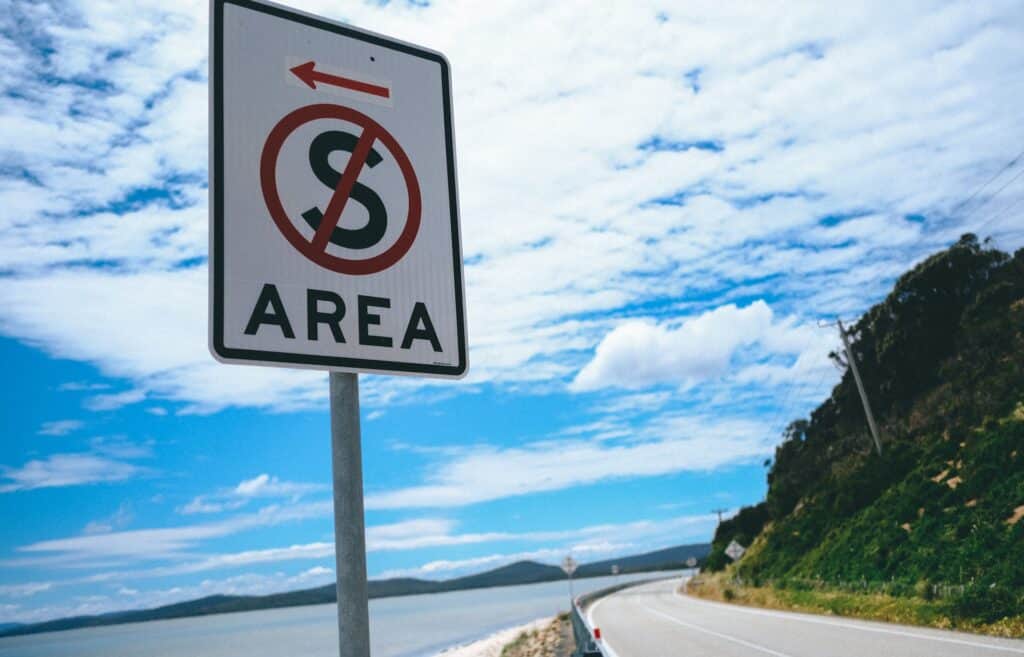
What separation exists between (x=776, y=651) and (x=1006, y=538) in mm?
7114

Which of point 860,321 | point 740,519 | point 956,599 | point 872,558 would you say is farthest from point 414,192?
point 740,519

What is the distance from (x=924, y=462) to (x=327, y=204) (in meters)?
32.9

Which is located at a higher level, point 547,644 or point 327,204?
point 327,204

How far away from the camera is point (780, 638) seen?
1859 cm

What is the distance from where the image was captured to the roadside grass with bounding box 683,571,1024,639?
50.4ft

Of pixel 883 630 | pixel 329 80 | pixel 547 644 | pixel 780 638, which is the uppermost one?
pixel 329 80

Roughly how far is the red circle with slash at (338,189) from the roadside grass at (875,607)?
16.5 metres

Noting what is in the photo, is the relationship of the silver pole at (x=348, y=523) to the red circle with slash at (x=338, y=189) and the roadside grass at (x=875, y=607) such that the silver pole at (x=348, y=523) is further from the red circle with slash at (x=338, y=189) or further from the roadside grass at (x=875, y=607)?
the roadside grass at (x=875, y=607)

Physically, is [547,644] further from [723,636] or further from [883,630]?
[883,630]

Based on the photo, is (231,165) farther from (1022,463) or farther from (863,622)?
(1022,463)

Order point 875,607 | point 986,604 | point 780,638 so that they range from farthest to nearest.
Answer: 1. point 875,607
2. point 780,638
3. point 986,604

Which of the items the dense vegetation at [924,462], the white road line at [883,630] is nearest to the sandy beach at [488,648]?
the dense vegetation at [924,462]

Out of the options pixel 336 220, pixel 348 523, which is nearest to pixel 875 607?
pixel 348 523

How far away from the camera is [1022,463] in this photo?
72.8 feet
